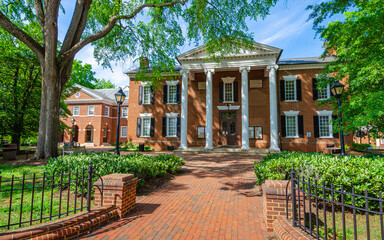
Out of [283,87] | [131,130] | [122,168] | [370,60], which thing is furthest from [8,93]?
[283,87]

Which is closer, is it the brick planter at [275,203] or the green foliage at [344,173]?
the brick planter at [275,203]

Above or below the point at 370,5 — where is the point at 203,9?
above

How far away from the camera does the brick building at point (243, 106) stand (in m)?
18.3

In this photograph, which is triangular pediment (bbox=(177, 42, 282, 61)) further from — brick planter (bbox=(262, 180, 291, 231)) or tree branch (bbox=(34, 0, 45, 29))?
brick planter (bbox=(262, 180, 291, 231))

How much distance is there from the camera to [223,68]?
63.4ft

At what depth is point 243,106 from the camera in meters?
18.0

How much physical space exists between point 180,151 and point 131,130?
7377 mm

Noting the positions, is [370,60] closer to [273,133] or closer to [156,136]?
[273,133]

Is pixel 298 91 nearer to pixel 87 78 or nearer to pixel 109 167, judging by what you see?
pixel 109 167

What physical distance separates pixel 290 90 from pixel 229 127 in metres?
7.03

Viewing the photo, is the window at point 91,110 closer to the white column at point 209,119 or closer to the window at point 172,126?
the window at point 172,126

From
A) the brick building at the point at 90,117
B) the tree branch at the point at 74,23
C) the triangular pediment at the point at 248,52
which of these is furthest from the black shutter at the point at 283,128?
the brick building at the point at 90,117

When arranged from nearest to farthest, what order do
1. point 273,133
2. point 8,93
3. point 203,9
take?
point 203,9 < point 8,93 < point 273,133

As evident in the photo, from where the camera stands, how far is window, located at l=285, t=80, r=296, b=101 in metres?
19.6
